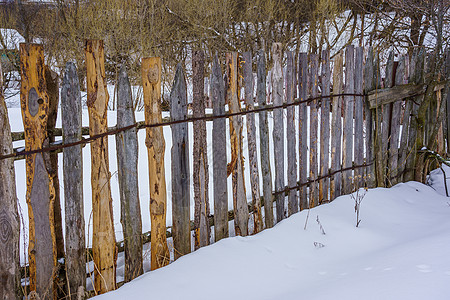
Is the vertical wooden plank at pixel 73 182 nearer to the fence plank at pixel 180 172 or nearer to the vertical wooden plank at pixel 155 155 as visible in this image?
the vertical wooden plank at pixel 155 155

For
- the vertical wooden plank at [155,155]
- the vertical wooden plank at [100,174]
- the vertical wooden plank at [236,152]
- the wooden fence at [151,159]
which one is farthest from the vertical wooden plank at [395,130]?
the vertical wooden plank at [100,174]

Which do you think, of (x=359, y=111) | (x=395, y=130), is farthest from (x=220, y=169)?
(x=395, y=130)

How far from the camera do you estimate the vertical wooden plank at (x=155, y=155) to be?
2.54 m

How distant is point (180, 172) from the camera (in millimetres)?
2764

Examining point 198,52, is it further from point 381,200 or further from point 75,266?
point 381,200

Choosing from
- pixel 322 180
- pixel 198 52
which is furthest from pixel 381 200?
pixel 198 52

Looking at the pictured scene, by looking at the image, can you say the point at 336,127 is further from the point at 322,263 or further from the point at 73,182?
the point at 73,182

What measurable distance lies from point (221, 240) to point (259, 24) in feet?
55.8

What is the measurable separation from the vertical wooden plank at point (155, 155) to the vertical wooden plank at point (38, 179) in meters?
0.67

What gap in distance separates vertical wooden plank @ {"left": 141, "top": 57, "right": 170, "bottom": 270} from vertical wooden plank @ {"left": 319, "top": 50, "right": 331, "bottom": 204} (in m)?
2.03

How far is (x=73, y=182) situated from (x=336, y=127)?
2941mm

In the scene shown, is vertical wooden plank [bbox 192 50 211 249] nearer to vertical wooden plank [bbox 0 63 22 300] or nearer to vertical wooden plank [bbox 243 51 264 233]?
vertical wooden plank [bbox 243 51 264 233]

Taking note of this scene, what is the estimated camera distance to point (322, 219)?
350cm

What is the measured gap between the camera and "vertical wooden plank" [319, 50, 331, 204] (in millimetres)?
3918
